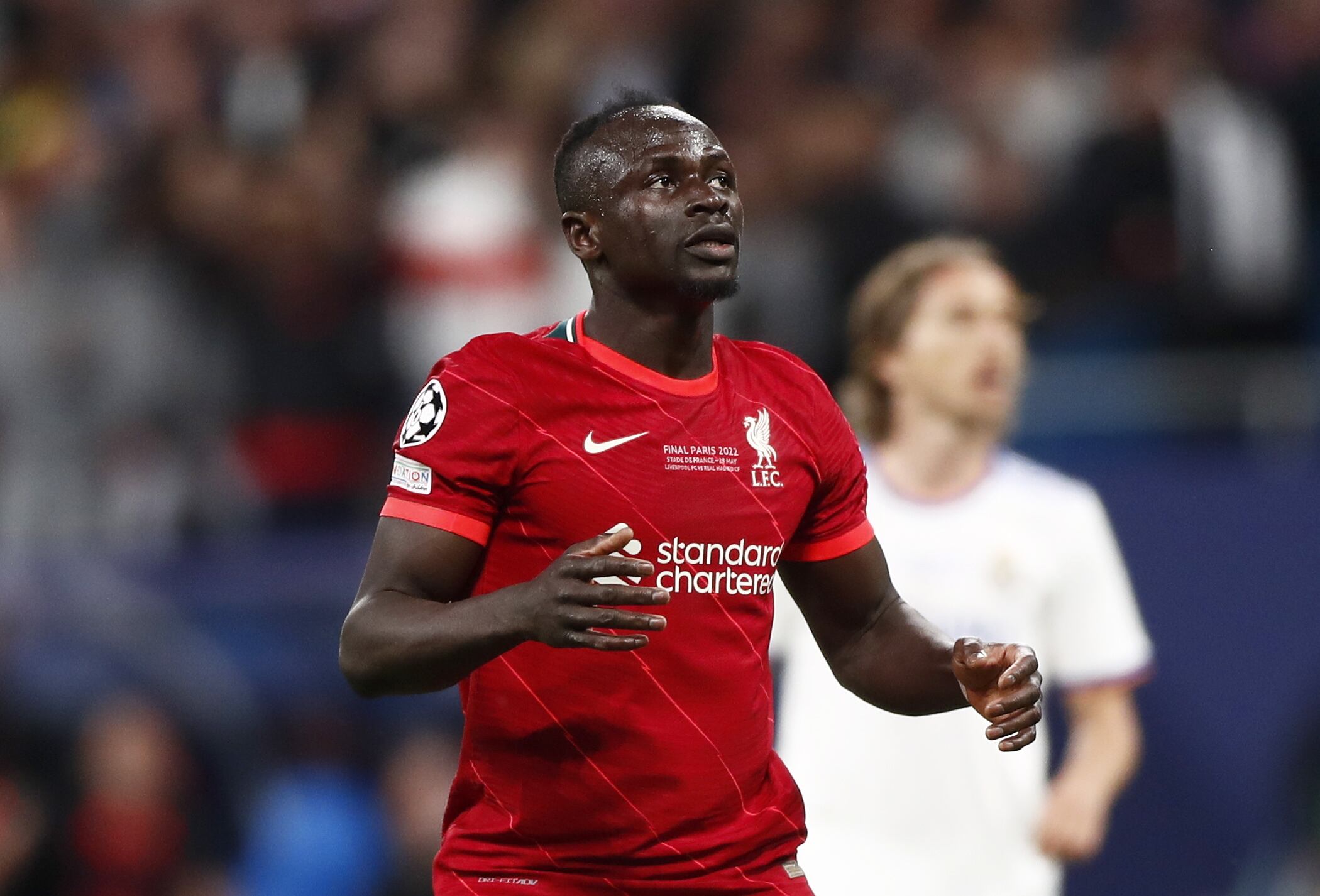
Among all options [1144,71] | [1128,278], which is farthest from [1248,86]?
[1128,278]

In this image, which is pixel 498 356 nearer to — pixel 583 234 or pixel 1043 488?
pixel 583 234

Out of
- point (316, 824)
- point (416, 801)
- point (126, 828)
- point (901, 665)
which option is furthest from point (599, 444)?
point (126, 828)

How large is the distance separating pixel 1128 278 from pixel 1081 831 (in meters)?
3.89

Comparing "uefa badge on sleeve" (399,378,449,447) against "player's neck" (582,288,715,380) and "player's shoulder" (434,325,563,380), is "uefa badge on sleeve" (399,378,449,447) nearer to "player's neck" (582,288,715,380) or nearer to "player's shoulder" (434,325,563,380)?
"player's shoulder" (434,325,563,380)

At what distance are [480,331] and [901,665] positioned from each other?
4.93 meters

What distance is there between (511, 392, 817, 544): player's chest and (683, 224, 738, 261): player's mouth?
0.84 ft

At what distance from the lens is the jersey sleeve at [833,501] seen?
11.8 ft

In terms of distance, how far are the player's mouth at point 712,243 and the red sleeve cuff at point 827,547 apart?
592 mm

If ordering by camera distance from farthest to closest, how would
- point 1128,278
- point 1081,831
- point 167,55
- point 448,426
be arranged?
point 167,55
point 1128,278
point 1081,831
point 448,426

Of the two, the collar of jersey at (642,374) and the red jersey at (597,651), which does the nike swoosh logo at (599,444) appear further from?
the collar of jersey at (642,374)

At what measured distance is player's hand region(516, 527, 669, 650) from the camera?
281cm

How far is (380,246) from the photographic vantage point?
8.66 metres

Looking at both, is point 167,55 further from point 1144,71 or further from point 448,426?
point 448,426

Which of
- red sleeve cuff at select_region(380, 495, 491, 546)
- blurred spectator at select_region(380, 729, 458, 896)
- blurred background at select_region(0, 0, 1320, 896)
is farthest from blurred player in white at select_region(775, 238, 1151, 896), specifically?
blurred spectator at select_region(380, 729, 458, 896)
